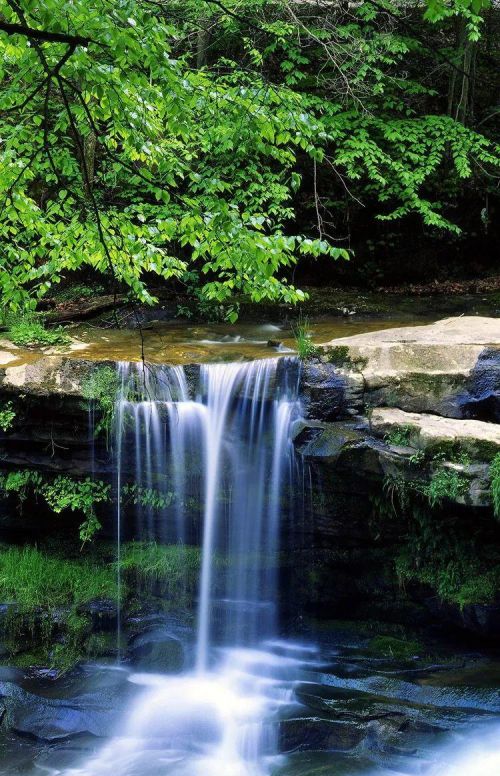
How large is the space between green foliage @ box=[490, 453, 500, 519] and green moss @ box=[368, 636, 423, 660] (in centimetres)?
181

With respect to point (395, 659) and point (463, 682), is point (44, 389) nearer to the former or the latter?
point (395, 659)

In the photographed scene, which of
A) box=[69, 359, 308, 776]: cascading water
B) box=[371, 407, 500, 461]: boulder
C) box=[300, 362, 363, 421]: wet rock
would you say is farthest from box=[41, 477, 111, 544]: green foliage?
box=[371, 407, 500, 461]: boulder

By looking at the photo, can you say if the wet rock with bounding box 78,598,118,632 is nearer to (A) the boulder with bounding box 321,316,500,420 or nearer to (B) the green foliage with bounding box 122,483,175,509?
(B) the green foliage with bounding box 122,483,175,509

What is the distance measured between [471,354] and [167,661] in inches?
173

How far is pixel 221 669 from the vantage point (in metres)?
6.77

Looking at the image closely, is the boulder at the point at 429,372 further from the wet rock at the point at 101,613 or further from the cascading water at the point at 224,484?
the wet rock at the point at 101,613

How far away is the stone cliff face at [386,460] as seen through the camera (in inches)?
235

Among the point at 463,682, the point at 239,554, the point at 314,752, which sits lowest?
the point at 314,752

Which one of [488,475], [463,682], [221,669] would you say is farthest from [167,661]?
[488,475]

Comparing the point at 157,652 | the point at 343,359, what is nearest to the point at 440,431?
the point at 343,359

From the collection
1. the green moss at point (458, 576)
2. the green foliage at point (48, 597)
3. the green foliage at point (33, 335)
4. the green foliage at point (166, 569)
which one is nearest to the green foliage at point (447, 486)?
the green moss at point (458, 576)

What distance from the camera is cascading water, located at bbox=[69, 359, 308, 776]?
22.3ft

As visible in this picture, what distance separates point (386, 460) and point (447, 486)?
1.89ft

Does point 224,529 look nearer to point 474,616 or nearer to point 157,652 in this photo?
point 157,652
